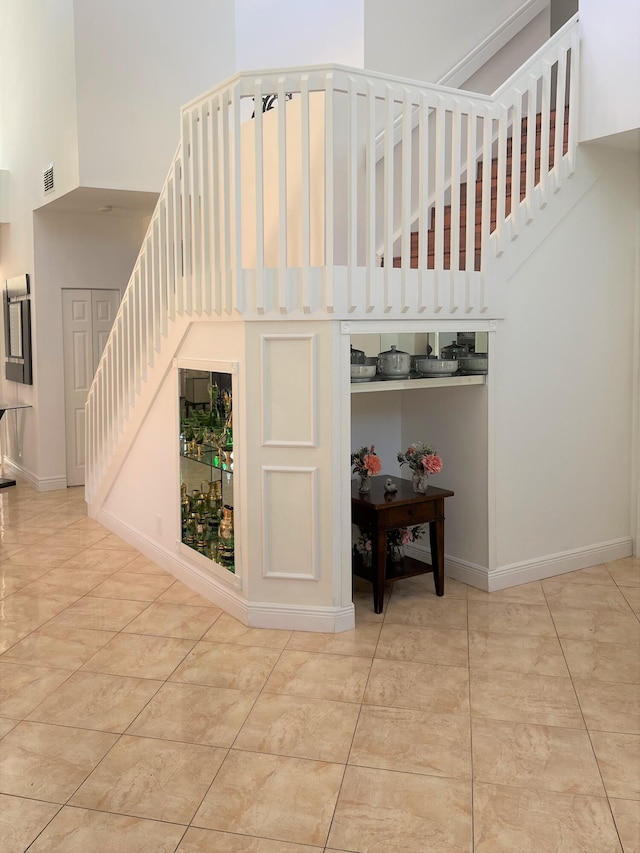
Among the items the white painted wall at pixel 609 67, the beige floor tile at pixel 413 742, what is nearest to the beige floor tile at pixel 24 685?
the beige floor tile at pixel 413 742

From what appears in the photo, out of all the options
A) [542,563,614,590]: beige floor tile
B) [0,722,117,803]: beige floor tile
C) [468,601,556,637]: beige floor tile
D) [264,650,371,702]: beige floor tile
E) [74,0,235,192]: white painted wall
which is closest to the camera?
[0,722,117,803]: beige floor tile

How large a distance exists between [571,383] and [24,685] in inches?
141

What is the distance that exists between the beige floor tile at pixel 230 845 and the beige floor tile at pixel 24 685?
3.82 feet

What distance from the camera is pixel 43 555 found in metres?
5.53

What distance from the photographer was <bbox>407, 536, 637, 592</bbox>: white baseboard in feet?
15.2

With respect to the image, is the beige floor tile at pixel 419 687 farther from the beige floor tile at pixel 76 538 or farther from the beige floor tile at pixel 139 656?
the beige floor tile at pixel 76 538

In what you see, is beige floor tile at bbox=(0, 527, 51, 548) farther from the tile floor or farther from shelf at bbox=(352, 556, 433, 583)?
shelf at bbox=(352, 556, 433, 583)

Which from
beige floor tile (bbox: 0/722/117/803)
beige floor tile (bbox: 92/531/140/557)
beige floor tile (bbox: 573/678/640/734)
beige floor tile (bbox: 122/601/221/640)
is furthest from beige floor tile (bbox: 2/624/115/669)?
beige floor tile (bbox: 573/678/640/734)

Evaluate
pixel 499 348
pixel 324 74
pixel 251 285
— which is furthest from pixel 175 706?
pixel 324 74

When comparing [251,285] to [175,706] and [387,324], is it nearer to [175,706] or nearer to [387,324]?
[387,324]

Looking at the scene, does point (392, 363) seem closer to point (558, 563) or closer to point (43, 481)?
point (558, 563)

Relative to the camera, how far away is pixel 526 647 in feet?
12.5

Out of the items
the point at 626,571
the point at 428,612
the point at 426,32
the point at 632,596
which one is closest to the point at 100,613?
the point at 428,612

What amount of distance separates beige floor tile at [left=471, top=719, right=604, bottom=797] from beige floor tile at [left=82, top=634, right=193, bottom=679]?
151 centimetres
